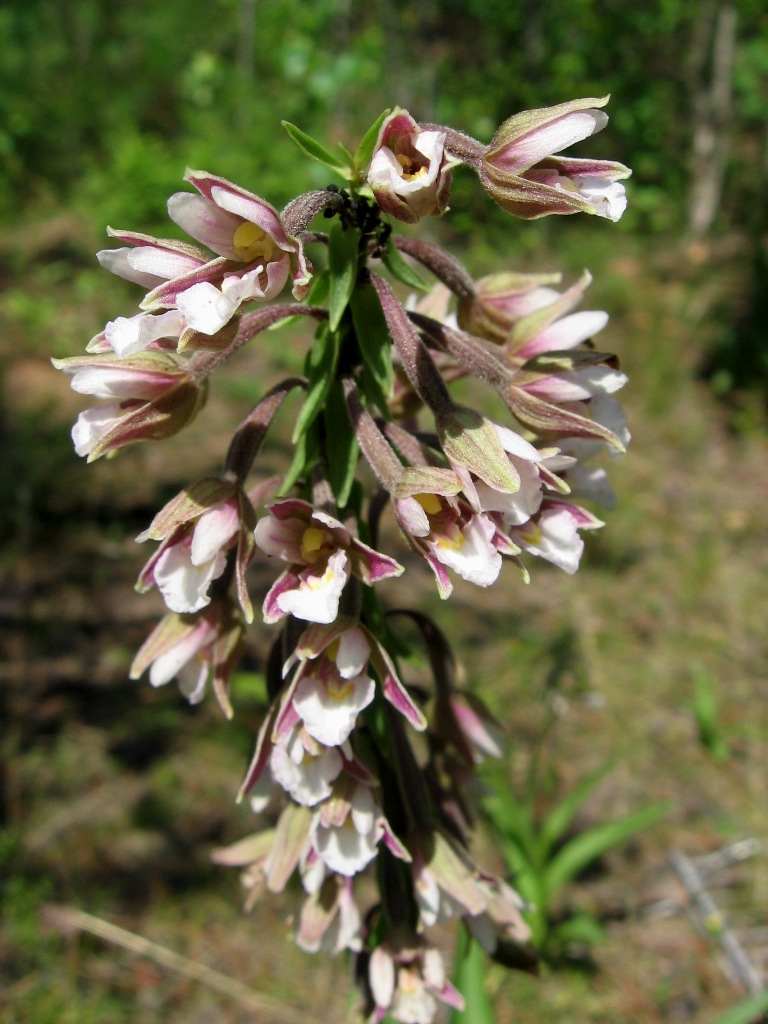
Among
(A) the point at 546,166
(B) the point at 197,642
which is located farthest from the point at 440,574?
(A) the point at 546,166

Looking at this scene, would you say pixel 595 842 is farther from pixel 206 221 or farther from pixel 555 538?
pixel 206 221

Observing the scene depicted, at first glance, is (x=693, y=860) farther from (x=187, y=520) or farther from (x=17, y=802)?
(x=187, y=520)

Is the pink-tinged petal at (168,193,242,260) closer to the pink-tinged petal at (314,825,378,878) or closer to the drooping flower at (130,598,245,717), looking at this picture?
the drooping flower at (130,598,245,717)

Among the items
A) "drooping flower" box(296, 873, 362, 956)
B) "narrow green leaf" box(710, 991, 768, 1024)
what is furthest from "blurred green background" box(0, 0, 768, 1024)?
"drooping flower" box(296, 873, 362, 956)

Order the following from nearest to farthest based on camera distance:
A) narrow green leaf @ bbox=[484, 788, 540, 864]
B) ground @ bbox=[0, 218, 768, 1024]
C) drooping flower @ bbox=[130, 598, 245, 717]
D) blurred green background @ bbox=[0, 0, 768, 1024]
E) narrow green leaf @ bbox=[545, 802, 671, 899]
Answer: drooping flower @ bbox=[130, 598, 245, 717] < narrow green leaf @ bbox=[545, 802, 671, 899] < narrow green leaf @ bbox=[484, 788, 540, 864] < ground @ bbox=[0, 218, 768, 1024] < blurred green background @ bbox=[0, 0, 768, 1024]

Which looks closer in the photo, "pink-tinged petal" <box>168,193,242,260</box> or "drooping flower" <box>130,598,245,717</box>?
"pink-tinged petal" <box>168,193,242,260</box>

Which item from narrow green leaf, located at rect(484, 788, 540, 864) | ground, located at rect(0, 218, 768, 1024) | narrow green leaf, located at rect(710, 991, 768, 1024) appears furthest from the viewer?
ground, located at rect(0, 218, 768, 1024)
